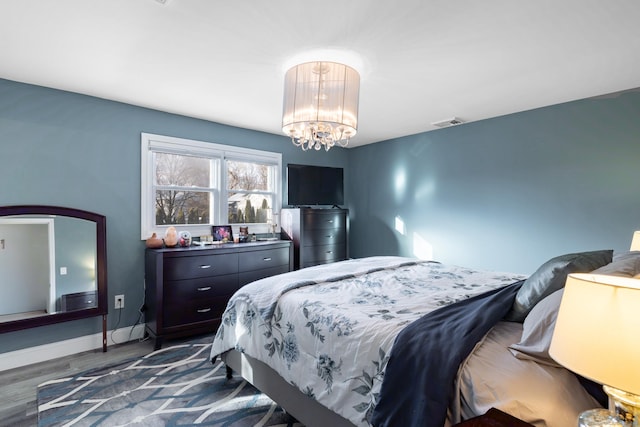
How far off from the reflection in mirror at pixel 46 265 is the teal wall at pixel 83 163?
0.64ft

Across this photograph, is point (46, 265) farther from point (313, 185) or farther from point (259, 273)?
point (313, 185)

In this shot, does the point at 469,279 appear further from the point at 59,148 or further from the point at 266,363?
the point at 59,148

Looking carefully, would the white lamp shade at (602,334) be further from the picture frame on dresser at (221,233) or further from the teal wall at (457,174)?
the picture frame on dresser at (221,233)

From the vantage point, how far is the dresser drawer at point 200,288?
3051 mm

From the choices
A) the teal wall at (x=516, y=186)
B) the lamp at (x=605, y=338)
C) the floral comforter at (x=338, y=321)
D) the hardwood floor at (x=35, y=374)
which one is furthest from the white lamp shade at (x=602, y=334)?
the teal wall at (x=516, y=186)

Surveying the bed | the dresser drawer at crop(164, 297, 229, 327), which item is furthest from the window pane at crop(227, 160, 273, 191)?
the bed

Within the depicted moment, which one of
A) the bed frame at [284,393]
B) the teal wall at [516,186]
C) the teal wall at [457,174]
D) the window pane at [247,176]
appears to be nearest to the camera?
the bed frame at [284,393]

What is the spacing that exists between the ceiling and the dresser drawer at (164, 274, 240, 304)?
1794 mm

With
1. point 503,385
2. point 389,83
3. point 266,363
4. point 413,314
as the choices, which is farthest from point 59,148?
point 503,385

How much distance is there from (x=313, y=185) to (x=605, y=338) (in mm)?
4030

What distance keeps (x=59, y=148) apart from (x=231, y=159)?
5.56 ft

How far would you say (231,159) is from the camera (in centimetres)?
406

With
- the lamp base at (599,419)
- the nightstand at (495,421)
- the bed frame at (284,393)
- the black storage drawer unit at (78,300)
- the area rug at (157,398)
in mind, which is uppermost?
the lamp base at (599,419)

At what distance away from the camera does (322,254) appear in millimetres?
4449
